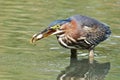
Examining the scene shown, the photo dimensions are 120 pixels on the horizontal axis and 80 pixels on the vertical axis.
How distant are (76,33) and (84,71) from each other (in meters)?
0.71

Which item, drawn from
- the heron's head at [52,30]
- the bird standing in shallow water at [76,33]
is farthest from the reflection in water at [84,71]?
the heron's head at [52,30]

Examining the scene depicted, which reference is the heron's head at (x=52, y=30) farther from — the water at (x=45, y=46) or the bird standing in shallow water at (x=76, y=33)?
the water at (x=45, y=46)

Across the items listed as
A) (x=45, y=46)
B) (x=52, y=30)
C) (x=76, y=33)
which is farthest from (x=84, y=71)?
(x=45, y=46)

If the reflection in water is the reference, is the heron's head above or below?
above

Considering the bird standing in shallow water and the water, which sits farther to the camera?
the bird standing in shallow water

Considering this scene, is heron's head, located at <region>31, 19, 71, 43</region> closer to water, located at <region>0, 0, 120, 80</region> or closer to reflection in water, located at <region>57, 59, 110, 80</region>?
water, located at <region>0, 0, 120, 80</region>

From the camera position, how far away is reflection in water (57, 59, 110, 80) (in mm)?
10125

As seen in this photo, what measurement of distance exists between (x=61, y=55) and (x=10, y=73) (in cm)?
169

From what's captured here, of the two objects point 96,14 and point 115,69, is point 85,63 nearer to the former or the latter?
point 115,69

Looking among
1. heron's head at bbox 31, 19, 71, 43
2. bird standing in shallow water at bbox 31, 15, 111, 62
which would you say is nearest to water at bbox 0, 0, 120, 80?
bird standing in shallow water at bbox 31, 15, 111, 62

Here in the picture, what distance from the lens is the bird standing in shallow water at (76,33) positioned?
1038cm

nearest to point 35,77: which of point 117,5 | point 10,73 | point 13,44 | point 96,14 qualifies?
point 10,73

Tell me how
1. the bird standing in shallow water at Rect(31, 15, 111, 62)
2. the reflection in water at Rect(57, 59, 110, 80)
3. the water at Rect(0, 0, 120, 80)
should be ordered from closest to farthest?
the reflection in water at Rect(57, 59, 110, 80), the water at Rect(0, 0, 120, 80), the bird standing in shallow water at Rect(31, 15, 111, 62)

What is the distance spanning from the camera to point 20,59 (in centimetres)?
1087
